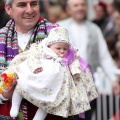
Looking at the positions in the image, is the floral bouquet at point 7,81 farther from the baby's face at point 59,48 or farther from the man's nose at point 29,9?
the man's nose at point 29,9

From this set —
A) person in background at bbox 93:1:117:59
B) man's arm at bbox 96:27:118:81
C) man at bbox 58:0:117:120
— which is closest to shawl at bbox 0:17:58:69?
man at bbox 58:0:117:120

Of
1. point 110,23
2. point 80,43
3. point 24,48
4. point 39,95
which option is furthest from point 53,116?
point 110,23

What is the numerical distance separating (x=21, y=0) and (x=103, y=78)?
3.91 m

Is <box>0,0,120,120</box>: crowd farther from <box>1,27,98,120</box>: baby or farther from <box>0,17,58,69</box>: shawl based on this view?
<box>1,27,98,120</box>: baby

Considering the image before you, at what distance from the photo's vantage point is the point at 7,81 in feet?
17.2

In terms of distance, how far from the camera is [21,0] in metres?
5.53

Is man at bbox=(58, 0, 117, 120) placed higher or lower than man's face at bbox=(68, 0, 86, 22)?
lower

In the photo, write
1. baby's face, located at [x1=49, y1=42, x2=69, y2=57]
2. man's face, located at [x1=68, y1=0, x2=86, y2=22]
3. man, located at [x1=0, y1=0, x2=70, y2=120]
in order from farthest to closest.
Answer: man's face, located at [x1=68, y1=0, x2=86, y2=22] → man, located at [x1=0, y1=0, x2=70, y2=120] → baby's face, located at [x1=49, y1=42, x2=69, y2=57]

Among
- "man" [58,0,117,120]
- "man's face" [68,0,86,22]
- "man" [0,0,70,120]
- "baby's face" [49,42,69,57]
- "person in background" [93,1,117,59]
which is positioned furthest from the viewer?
"person in background" [93,1,117,59]

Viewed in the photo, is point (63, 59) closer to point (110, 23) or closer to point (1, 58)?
point (1, 58)

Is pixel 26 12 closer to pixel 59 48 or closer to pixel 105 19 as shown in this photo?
pixel 59 48

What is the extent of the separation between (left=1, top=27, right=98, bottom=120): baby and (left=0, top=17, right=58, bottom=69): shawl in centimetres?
11

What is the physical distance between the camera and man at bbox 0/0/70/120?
548 centimetres

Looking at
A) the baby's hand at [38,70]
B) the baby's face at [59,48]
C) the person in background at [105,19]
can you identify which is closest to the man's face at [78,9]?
the person in background at [105,19]
